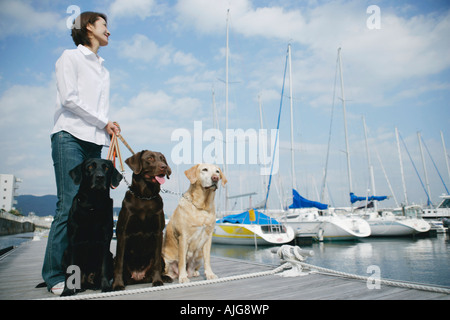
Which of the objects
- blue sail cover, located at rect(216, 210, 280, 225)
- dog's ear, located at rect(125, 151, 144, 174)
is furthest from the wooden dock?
blue sail cover, located at rect(216, 210, 280, 225)

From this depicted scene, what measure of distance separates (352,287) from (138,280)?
2.12 m

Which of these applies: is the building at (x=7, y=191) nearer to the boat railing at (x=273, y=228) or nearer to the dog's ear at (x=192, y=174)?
the boat railing at (x=273, y=228)

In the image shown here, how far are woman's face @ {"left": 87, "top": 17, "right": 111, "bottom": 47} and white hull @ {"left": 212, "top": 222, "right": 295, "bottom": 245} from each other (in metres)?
17.1

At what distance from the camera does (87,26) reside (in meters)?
2.92

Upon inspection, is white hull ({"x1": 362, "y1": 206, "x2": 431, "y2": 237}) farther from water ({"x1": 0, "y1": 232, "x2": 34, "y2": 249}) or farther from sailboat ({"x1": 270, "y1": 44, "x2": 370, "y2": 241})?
water ({"x1": 0, "y1": 232, "x2": 34, "y2": 249})

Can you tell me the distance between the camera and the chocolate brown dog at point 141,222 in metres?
2.71

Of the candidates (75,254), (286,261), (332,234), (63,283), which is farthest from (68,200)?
(332,234)

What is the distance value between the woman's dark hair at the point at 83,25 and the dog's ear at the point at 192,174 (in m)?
1.76

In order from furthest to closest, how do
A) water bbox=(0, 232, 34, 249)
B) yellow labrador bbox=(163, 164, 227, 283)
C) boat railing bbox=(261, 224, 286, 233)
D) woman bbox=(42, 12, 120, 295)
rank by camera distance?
boat railing bbox=(261, 224, 286, 233) → water bbox=(0, 232, 34, 249) → yellow labrador bbox=(163, 164, 227, 283) → woman bbox=(42, 12, 120, 295)

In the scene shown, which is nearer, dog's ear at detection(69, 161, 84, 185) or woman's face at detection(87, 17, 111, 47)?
dog's ear at detection(69, 161, 84, 185)

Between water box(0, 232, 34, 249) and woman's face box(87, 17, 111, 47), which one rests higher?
woman's face box(87, 17, 111, 47)

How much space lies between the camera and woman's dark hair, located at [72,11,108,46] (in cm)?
292

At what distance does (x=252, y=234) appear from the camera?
19.1 meters

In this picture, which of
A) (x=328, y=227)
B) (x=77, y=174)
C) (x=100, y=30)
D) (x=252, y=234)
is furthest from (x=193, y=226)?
(x=328, y=227)
